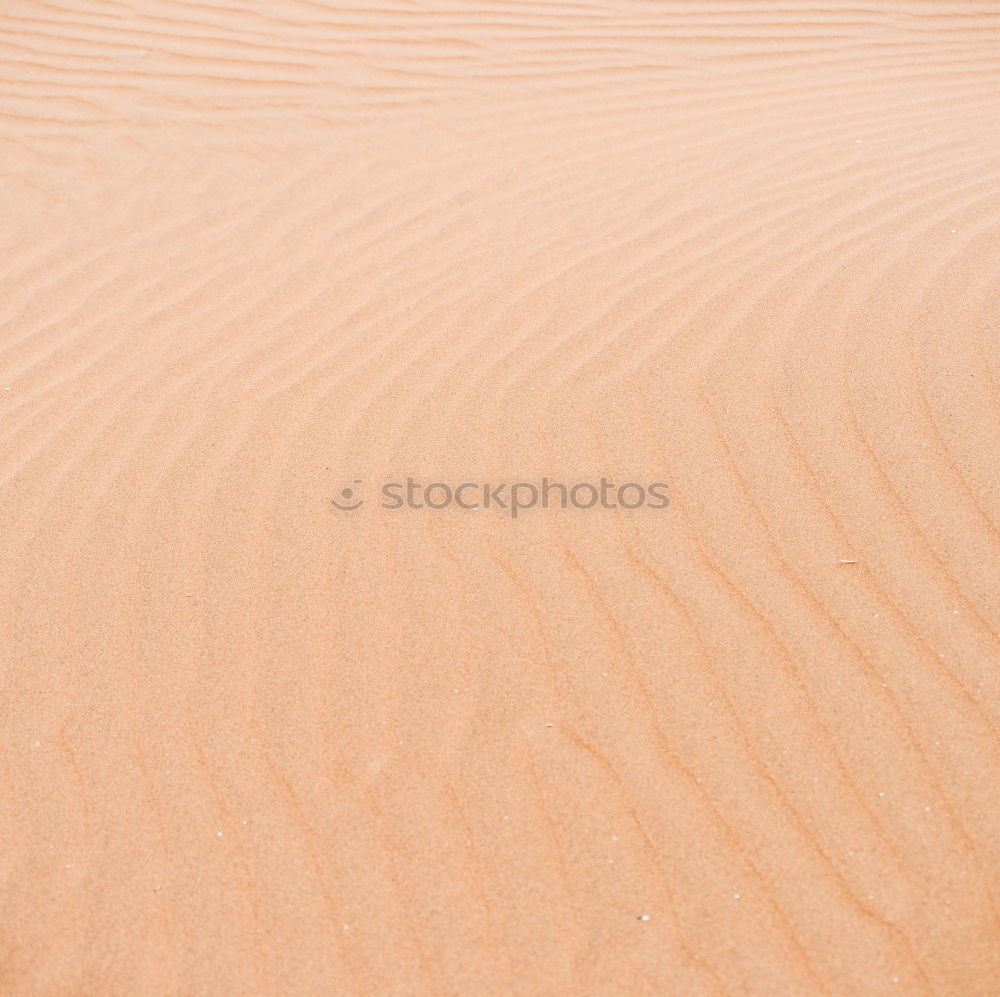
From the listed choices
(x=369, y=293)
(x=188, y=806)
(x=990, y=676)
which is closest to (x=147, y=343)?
(x=369, y=293)

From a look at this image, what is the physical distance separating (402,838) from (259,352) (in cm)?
174

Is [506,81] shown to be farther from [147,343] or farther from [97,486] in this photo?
[97,486]

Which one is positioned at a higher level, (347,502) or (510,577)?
(347,502)

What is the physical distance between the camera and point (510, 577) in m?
2.55

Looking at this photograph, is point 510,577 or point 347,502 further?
point 347,502

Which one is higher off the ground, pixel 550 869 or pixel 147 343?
pixel 147 343

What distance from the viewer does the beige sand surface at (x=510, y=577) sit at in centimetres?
197

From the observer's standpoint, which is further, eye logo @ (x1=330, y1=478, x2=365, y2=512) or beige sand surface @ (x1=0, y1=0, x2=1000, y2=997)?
eye logo @ (x1=330, y1=478, x2=365, y2=512)

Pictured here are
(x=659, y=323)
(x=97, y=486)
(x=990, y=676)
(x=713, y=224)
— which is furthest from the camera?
(x=713, y=224)

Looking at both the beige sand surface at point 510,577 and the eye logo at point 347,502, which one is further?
the eye logo at point 347,502

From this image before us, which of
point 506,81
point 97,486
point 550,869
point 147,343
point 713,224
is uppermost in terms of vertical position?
point 506,81

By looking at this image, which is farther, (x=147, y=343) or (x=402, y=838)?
(x=147, y=343)

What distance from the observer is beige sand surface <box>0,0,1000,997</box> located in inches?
77.4

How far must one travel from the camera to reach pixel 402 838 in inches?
81.7
